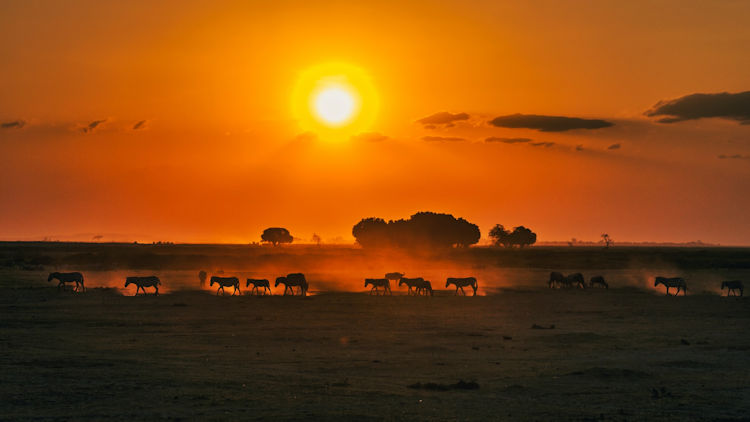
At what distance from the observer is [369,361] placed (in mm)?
24906

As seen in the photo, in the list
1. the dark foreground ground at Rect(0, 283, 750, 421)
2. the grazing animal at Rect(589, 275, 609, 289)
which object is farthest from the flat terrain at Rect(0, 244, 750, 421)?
the grazing animal at Rect(589, 275, 609, 289)

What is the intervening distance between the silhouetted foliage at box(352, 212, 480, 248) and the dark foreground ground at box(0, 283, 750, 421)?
120 metres

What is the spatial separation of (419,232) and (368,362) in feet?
459

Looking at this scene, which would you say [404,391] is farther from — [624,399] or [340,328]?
[340,328]

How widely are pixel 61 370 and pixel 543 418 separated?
13016 millimetres

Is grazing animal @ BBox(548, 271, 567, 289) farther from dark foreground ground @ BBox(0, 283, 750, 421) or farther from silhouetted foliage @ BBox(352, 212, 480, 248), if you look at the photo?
silhouetted foliage @ BBox(352, 212, 480, 248)

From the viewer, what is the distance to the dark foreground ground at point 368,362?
1819 cm

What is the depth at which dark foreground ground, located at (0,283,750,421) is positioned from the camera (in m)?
18.2

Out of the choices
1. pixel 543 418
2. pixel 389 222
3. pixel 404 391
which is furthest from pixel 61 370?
pixel 389 222

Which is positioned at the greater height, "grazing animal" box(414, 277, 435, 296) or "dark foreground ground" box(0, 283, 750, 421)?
"grazing animal" box(414, 277, 435, 296)

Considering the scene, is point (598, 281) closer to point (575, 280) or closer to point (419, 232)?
point (575, 280)

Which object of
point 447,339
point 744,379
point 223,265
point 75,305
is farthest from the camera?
point 223,265

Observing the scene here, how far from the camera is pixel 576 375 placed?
22.3 meters

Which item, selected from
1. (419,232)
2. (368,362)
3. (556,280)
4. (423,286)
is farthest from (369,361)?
(419,232)
